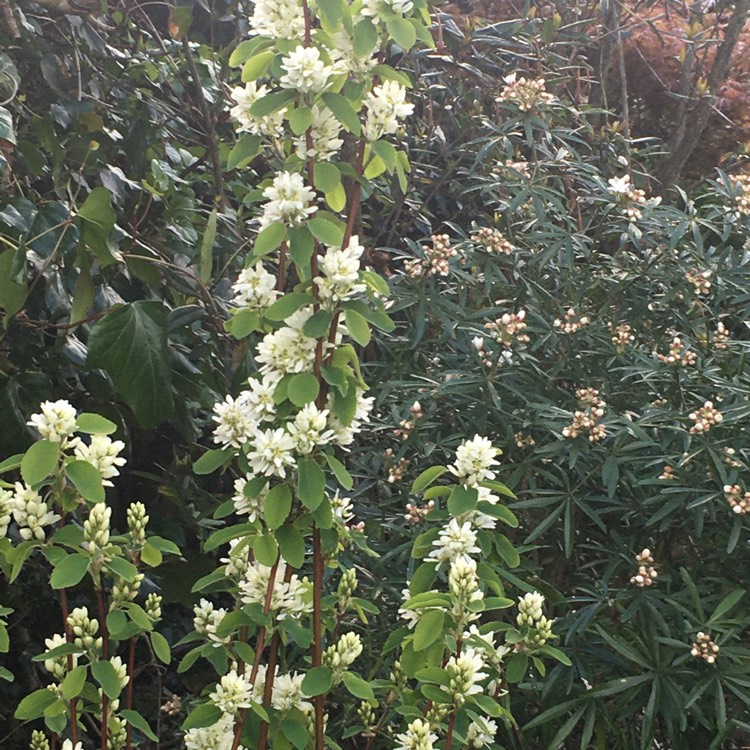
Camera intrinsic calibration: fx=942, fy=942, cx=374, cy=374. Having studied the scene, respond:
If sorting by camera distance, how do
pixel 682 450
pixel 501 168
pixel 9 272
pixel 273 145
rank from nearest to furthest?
1. pixel 273 145
2. pixel 9 272
3. pixel 682 450
4. pixel 501 168

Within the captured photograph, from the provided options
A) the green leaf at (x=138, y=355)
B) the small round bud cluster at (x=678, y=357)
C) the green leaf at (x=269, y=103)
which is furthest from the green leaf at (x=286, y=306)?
the small round bud cluster at (x=678, y=357)

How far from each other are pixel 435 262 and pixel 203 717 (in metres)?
1.32

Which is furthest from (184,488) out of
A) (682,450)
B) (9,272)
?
(682,450)

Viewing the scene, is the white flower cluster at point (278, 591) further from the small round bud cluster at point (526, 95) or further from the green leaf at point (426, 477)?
the small round bud cluster at point (526, 95)

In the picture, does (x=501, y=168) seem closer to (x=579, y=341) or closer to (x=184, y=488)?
(x=579, y=341)

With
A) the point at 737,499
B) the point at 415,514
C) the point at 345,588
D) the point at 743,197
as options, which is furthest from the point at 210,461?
the point at 743,197

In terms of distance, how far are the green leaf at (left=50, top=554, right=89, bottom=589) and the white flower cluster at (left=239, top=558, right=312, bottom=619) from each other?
229 mm

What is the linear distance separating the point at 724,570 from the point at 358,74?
1330 mm

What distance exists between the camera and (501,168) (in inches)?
94.3

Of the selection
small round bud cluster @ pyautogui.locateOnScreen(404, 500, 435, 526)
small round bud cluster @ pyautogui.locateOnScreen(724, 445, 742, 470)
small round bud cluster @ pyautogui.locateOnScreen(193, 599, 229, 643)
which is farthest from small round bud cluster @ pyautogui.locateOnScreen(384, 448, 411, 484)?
small round bud cluster @ pyautogui.locateOnScreen(193, 599, 229, 643)

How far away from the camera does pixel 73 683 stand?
1105mm

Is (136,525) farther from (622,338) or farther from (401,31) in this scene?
(622,338)

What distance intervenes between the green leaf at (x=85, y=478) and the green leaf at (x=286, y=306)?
28 centimetres

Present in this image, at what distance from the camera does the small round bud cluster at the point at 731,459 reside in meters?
1.82
